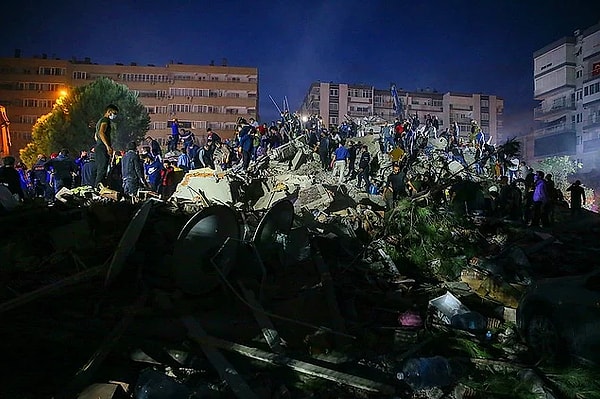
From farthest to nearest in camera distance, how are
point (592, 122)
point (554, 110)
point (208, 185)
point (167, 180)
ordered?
point (554, 110)
point (592, 122)
point (167, 180)
point (208, 185)

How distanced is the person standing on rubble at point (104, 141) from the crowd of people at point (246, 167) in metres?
0.02

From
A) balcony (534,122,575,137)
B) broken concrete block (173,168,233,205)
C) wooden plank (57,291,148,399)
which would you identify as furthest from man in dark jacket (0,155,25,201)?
balcony (534,122,575,137)

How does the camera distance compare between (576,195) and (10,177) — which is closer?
(10,177)

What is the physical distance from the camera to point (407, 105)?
252 feet

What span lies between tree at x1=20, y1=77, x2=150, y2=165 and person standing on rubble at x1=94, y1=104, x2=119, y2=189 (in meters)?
31.2

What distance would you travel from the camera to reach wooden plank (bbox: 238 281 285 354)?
4.31 m

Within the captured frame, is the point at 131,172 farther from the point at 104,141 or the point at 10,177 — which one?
the point at 10,177

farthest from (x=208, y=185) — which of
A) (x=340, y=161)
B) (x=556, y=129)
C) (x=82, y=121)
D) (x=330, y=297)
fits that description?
(x=556, y=129)

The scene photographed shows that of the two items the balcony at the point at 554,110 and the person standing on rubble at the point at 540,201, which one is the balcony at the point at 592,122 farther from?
the person standing on rubble at the point at 540,201

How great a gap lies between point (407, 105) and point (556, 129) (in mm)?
24546

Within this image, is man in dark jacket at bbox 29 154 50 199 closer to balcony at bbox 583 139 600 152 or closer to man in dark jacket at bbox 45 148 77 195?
man in dark jacket at bbox 45 148 77 195

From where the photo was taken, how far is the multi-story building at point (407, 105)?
7512 centimetres

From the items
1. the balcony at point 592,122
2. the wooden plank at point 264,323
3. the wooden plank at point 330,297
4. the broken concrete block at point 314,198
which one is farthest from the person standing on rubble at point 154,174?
the balcony at point 592,122

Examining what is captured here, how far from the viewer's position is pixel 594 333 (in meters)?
3.82
